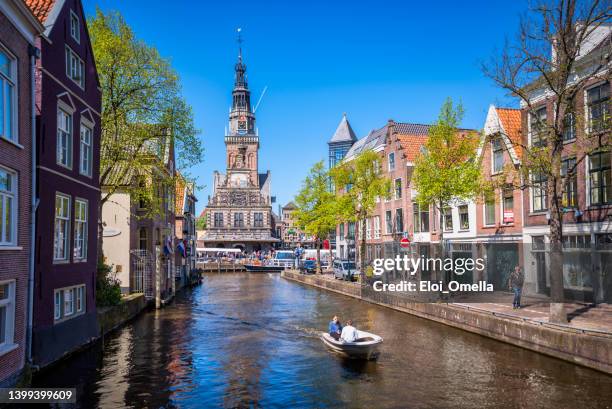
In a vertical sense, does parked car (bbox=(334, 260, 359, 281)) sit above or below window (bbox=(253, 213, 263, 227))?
below

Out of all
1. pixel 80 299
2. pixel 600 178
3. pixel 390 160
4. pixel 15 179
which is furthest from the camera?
pixel 390 160

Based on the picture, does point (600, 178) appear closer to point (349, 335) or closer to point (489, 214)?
point (489, 214)

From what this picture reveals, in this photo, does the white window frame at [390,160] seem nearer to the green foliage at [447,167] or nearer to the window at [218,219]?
the green foliage at [447,167]

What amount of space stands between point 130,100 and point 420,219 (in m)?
27.2

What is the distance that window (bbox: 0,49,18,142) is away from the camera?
1342 cm


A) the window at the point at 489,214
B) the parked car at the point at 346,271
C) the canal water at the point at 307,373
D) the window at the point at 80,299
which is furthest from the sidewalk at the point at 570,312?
the parked car at the point at 346,271

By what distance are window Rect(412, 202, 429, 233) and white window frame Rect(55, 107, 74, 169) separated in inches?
1233

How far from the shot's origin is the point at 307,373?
707 inches

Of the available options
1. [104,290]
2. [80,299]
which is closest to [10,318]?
[80,299]

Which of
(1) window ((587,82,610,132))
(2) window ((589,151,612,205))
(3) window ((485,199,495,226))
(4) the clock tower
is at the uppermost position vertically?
(4) the clock tower

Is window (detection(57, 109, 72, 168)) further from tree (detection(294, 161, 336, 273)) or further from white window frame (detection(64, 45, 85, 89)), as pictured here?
tree (detection(294, 161, 336, 273))

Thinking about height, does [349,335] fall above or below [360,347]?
above

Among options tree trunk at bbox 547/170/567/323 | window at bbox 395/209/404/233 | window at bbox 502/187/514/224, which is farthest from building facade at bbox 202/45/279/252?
tree trunk at bbox 547/170/567/323

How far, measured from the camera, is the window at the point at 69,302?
18500 millimetres
